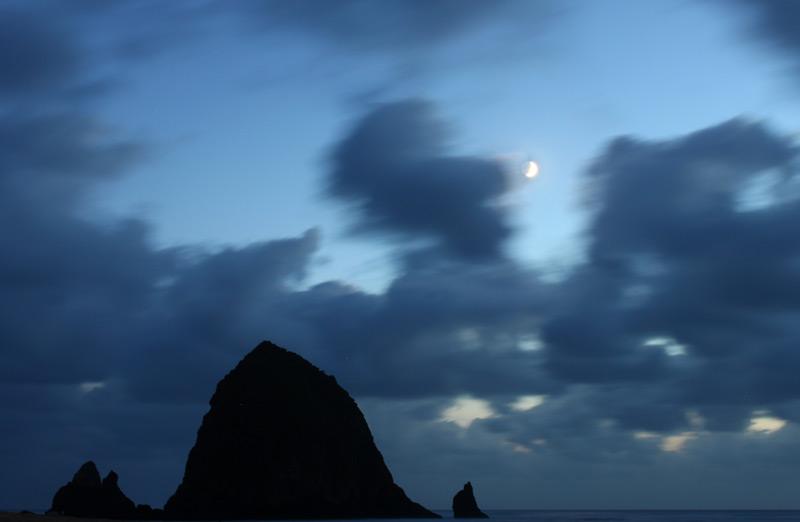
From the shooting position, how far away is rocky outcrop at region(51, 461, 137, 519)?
168m

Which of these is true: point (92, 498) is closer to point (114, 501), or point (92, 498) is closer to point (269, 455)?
point (114, 501)

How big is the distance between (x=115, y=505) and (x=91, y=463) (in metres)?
11.3

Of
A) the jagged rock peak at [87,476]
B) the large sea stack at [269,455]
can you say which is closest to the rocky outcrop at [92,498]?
the jagged rock peak at [87,476]

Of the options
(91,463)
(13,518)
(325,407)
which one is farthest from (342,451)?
(13,518)

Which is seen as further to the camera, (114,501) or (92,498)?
(114,501)

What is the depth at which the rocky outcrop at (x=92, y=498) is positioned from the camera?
168375 millimetres

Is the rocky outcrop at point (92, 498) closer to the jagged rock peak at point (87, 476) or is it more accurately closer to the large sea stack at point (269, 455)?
the jagged rock peak at point (87, 476)

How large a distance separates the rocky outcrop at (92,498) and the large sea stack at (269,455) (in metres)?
10.9

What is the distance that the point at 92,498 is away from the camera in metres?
172

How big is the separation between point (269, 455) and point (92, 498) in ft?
133

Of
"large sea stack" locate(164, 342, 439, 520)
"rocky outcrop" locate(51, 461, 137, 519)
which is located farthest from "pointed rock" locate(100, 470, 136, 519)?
"large sea stack" locate(164, 342, 439, 520)

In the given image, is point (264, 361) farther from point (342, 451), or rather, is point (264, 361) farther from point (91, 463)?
point (91, 463)

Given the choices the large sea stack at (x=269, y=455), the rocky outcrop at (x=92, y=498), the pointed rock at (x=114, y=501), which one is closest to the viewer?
the rocky outcrop at (x=92, y=498)

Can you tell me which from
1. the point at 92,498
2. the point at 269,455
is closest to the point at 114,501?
the point at 92,498
